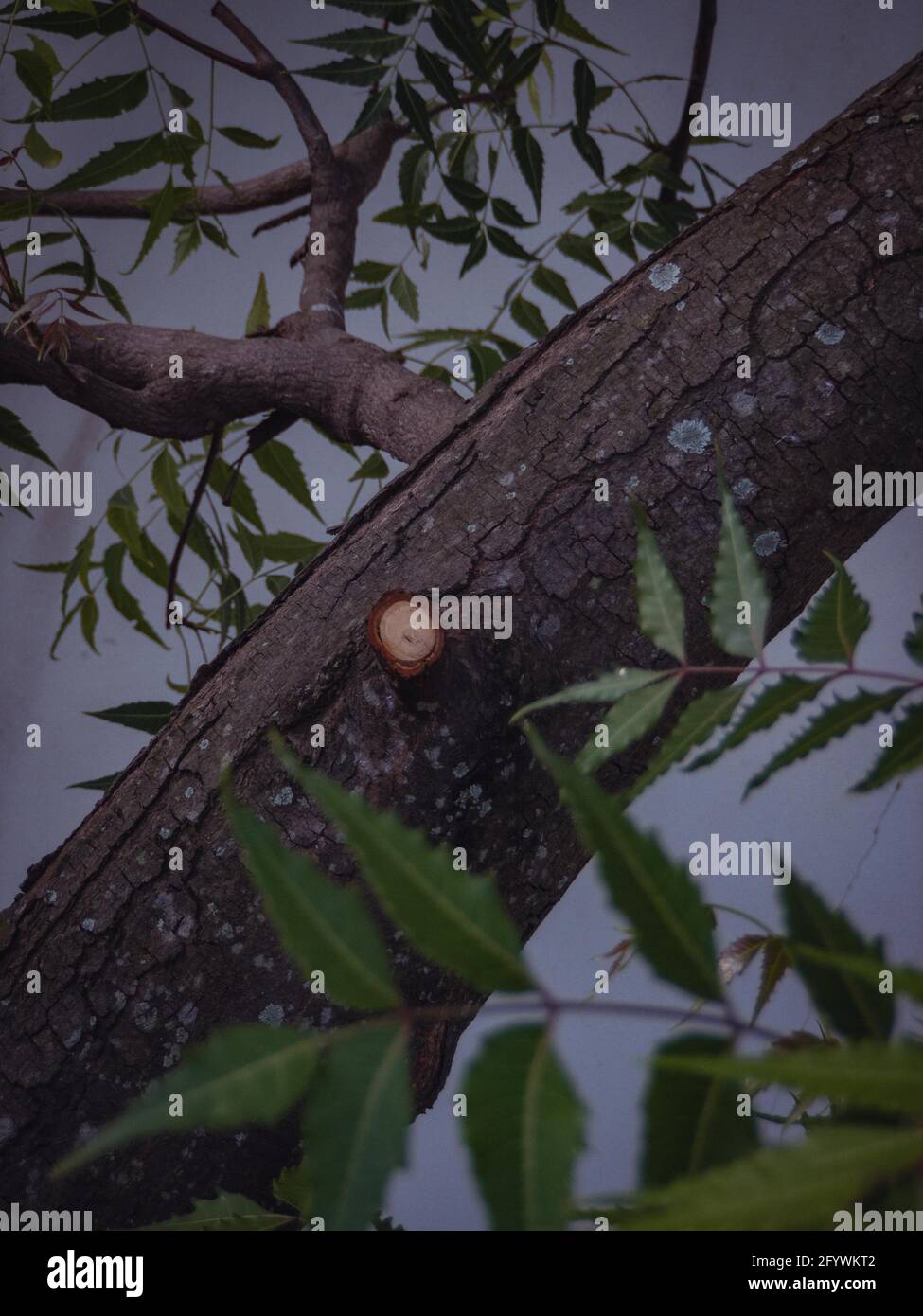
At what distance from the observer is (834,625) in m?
0.25

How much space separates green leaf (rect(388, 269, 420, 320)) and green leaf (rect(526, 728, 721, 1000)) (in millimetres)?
839

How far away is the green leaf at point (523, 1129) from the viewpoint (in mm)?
145

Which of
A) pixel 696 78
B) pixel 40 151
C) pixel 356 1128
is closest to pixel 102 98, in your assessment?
pixel 40 151

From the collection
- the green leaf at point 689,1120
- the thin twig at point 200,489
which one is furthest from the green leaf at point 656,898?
the thin twig at point 200,489

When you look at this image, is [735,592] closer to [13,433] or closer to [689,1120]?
[689,1120]

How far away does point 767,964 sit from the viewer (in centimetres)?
32

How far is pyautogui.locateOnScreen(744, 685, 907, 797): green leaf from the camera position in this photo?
22 centimetres

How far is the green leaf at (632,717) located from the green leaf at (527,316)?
69 centimetres

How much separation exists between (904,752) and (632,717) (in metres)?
0.06

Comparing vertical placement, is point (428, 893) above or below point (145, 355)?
below

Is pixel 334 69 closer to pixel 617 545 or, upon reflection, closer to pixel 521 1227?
pixel 617 545

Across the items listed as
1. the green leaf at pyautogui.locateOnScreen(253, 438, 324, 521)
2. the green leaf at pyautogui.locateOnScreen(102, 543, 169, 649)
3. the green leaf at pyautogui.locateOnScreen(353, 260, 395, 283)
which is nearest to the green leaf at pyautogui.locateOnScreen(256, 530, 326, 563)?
the green leaf at pyautogui.locateOnScreen(253, 438, 324, 521)

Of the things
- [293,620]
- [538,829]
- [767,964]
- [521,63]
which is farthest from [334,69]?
[767,964]
